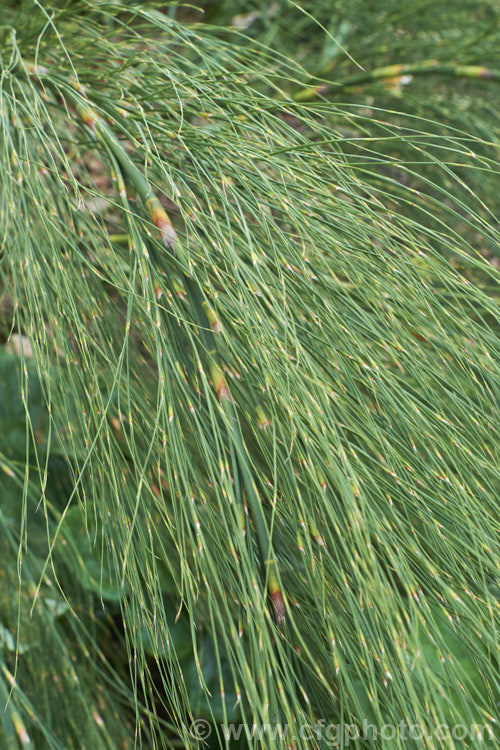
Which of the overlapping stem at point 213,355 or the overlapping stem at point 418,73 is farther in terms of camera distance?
the overlapping stem at point 418,73

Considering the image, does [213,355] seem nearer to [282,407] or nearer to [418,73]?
[282,407]

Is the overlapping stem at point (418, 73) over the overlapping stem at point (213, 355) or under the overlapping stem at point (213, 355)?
over

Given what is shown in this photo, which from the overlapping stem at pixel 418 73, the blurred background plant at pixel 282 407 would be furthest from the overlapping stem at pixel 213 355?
the overlapping stem at pixel 418 73

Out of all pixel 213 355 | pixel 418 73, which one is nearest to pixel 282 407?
pixel 213 355

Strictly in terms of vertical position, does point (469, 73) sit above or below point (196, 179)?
above

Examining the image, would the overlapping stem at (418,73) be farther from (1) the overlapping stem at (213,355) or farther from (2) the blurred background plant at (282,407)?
(1) the overlapping stem at (213,355)

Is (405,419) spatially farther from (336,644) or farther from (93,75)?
(93,75)

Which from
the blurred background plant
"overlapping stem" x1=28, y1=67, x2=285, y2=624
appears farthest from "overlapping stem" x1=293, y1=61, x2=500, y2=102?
"overlapping stem" x1=28, y1=67, x2=285, y2=624

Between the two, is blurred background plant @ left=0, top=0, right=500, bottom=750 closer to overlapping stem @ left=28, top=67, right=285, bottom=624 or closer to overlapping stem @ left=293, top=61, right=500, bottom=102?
overlapping stem @ left=28, top=67, right=285, bottom=624

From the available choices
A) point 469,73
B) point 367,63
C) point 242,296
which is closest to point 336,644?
point 242,296

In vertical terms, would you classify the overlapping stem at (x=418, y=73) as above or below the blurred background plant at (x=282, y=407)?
above
